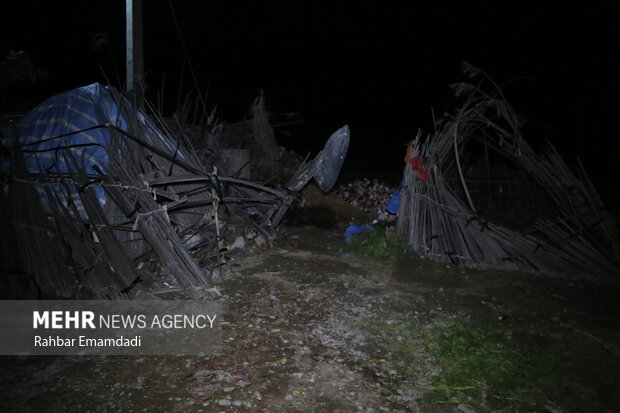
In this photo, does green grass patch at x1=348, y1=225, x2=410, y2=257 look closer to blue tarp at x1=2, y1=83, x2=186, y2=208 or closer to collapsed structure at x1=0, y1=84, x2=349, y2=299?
collapsed structure at x1=0, y1=84, x2=349, y2=299

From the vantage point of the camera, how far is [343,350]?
3.66 m

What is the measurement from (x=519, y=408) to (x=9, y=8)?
24.2 meters

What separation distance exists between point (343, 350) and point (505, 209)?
4.34 meters

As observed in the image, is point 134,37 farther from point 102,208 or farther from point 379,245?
point 379,245

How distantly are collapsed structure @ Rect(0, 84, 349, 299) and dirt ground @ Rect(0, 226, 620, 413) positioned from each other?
879mm

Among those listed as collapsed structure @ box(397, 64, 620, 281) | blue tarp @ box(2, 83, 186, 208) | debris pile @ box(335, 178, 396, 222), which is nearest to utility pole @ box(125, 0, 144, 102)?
blue tarp @ box(2, 83, 186, 208)

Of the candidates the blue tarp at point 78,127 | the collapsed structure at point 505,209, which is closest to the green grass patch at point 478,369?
the collapsed structure at point 505,209

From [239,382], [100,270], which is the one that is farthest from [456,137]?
[100,270]

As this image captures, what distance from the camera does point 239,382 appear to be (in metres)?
3.16

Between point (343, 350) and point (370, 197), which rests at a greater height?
point (370, 197)

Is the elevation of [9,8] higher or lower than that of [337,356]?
higher

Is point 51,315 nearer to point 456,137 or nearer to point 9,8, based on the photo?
point 456,137

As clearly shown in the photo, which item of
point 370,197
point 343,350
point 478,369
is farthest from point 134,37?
point 478,369

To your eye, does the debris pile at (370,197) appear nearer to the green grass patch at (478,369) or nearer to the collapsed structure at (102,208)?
the collapsed structure at (102,208)
